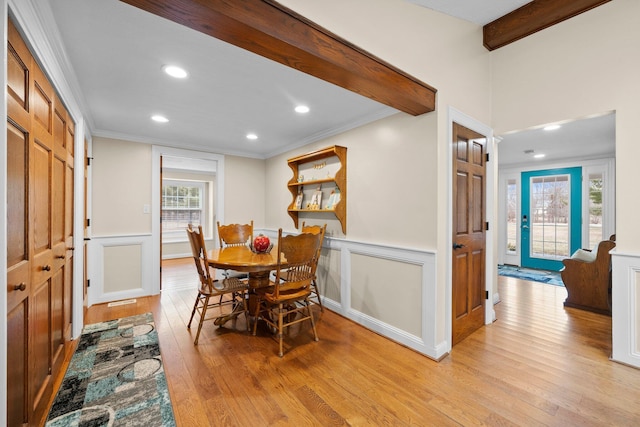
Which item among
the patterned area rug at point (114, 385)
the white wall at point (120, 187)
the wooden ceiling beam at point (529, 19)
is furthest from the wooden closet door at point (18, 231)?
the wooden ceiling beam at point (529, 19)

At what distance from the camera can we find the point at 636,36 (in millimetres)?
2094

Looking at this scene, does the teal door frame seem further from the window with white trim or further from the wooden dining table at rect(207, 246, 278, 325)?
the window with white trim

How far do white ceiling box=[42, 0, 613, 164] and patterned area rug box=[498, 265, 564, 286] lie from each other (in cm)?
231

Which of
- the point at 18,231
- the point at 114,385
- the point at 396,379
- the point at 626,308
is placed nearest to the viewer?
the point at 18,231

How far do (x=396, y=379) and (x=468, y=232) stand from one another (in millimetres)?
1487

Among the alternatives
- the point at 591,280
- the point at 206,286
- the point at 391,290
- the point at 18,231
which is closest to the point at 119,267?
the point at 206,286

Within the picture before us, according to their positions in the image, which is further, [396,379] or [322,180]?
[322,180]

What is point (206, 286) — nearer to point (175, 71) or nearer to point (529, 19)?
point (175, 71)

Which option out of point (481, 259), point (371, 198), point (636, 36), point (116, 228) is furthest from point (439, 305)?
point (116, 228)

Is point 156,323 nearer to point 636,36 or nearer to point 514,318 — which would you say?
point 514,318

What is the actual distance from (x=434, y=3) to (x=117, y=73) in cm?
249


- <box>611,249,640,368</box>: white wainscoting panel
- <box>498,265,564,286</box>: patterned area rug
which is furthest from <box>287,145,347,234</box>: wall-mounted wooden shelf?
<box>498,265,564,286</box>: patterned area rug

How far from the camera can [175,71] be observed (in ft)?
6.86

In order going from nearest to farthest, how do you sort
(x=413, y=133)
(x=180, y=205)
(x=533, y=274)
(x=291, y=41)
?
1. (x=291, y=41)
2. (x=413, y=133)
3. (x=533, y=274)
4. (x=180, y=205)
